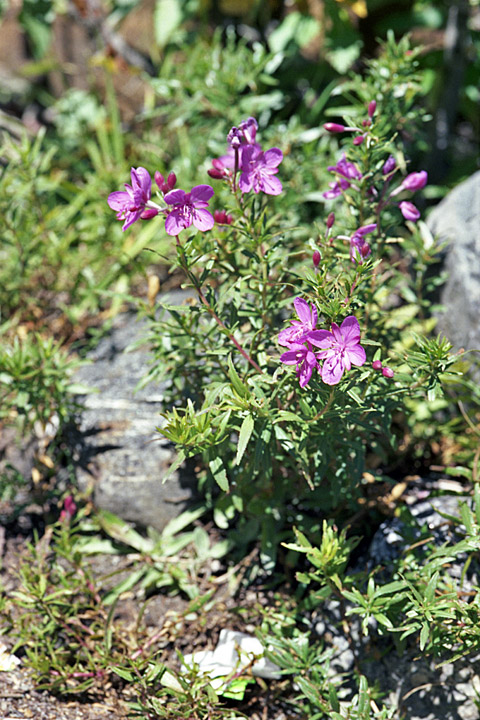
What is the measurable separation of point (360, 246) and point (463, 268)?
104 cm

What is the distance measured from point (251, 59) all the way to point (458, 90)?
113 centimetres

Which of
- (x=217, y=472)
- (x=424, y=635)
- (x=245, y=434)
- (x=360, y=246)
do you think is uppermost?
(x=360, y=246)

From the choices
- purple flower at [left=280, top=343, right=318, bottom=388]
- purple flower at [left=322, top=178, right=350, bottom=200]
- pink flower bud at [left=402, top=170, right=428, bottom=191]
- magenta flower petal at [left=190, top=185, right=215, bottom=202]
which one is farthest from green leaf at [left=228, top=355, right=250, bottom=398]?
pink flower bud at [left=402, top=170, right=428, bottom=191]

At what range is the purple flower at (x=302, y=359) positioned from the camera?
167cm

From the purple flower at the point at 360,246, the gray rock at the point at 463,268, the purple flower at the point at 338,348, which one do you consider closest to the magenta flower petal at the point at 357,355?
the purple flower at the point at 338,348

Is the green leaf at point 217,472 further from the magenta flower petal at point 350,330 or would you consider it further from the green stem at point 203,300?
the magenta flower petal at point 350,330

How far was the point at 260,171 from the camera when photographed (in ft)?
6.22

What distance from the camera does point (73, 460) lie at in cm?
287

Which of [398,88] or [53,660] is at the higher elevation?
[398,88]

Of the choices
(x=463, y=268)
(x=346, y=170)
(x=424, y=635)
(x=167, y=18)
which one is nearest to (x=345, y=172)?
(x=346, y=170)

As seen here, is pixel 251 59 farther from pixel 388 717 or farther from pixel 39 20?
pixel 388 717

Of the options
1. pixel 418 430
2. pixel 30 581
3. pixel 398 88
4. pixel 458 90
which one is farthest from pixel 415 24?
pixel 30 581

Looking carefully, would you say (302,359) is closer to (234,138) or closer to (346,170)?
(234,138)

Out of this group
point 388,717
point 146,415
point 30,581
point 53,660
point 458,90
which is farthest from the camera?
point 458,90
